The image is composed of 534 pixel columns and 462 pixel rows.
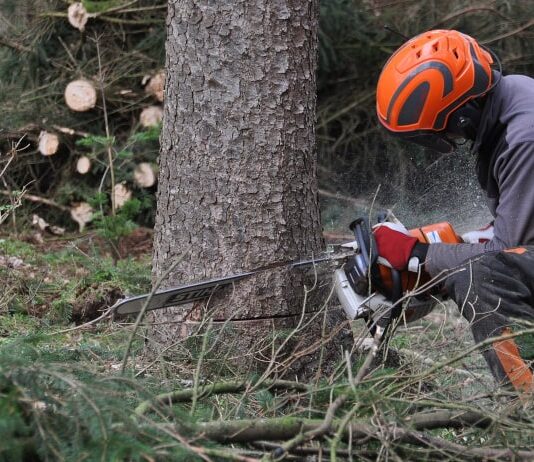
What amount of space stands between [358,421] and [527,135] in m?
1.74

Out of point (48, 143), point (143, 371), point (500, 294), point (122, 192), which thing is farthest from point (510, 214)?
point (48, 143)

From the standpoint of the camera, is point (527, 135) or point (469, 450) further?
point (527, 135)

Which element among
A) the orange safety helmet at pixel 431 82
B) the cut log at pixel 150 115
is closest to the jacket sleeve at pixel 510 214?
the orange safety helmet at pixel 431 82

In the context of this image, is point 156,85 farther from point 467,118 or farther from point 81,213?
point 467,118

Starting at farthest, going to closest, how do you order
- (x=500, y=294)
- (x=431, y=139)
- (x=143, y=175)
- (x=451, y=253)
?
1. (x=143, y=175)
2. (x=431, y=139)
3. (x=451, y=253)
4. (x=500, y=294)

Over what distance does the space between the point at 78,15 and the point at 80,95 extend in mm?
822

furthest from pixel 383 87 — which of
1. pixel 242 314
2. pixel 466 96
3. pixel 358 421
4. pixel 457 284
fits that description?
pixel 358 421

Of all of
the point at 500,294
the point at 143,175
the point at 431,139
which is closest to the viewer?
the point at 500,294

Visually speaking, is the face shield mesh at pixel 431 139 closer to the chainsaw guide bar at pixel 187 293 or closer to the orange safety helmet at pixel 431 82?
the orange safety helmet at pixel 431 82

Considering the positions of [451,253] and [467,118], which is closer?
[451,253]

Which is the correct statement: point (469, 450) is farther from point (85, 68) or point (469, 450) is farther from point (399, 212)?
point (85, 68)

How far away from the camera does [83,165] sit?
7516 mm

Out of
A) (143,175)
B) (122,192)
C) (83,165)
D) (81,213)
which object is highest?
(83,165)

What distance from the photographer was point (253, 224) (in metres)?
3.38
